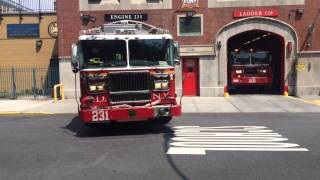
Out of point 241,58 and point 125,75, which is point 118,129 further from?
point 241,58

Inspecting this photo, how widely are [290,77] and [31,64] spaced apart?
1546cm

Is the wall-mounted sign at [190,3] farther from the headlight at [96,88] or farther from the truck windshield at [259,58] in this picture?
the headlight at [96,88]

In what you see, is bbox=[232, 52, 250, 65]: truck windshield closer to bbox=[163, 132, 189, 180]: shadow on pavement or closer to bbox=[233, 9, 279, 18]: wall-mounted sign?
bbox=[233, 9, 279, 18]: wall-mounted sign

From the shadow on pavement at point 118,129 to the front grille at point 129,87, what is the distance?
111cm

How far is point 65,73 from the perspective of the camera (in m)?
29.3

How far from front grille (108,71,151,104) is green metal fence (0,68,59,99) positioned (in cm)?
1922

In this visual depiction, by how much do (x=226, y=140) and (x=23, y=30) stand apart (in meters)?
22.9

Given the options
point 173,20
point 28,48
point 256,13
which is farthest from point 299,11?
point 28,48

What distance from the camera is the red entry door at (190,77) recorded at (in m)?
29.3

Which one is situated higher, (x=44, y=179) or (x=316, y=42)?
(x=316, y=42)

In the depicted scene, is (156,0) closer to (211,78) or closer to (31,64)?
(211,78)

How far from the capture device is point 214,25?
2883 centimetres

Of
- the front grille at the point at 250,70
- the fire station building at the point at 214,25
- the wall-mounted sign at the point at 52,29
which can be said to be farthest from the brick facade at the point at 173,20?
the wall-mounted sign at the point at 52,29

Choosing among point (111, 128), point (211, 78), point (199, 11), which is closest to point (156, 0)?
point (199, 11)
